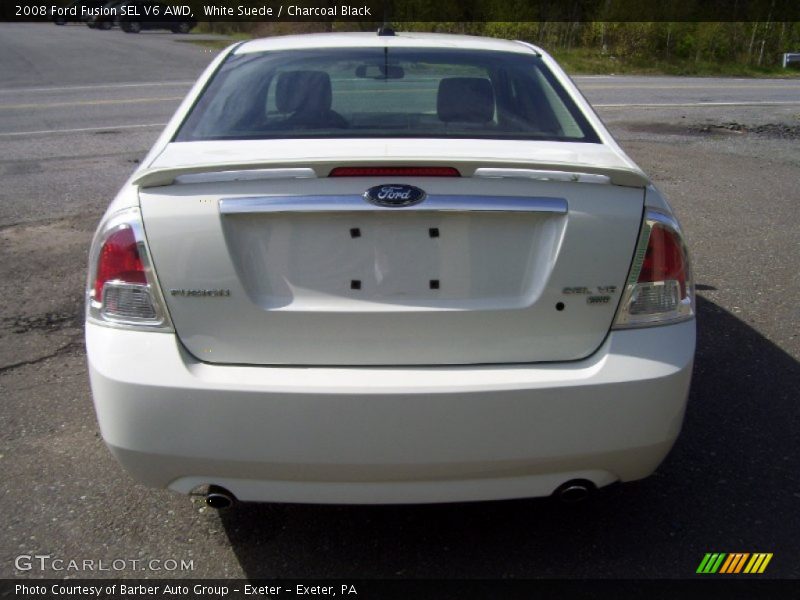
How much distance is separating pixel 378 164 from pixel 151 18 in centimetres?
4777

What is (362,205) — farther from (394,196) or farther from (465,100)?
(465,100)

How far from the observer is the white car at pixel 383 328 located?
257cm

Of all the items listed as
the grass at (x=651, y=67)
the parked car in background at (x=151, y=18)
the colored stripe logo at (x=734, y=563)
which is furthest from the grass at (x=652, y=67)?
the colored stripe logo at (x=734, y=563)

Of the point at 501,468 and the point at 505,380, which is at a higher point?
the point at 505,380

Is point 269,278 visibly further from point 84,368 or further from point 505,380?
point 84,368

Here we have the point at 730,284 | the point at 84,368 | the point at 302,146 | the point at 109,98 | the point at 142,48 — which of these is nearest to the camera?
the point at 302,146

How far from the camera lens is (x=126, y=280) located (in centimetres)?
269

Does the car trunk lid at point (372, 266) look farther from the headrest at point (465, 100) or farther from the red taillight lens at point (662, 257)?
the headrest at point (465, 100)

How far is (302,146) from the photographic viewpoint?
9.31 feet

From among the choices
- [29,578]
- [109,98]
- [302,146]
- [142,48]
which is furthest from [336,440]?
[142,48]

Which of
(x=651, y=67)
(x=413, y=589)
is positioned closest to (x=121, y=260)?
(x=413, y=589)

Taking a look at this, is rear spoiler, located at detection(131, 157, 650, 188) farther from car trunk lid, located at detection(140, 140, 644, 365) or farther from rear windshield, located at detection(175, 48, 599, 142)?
rear windshield, located at detection(175, 48, 599, 142)

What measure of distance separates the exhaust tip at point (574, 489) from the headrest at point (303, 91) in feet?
5.52

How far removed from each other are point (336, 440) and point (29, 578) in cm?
122
